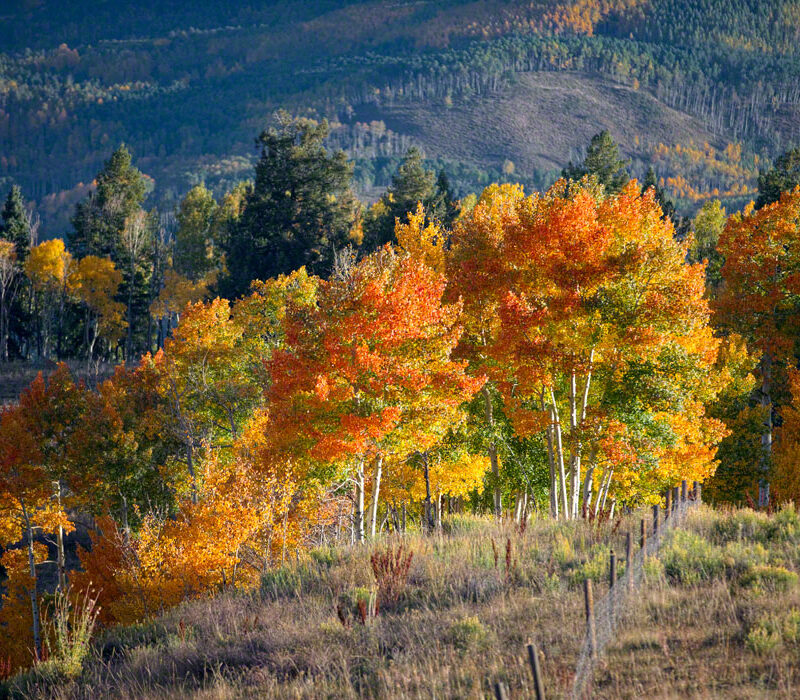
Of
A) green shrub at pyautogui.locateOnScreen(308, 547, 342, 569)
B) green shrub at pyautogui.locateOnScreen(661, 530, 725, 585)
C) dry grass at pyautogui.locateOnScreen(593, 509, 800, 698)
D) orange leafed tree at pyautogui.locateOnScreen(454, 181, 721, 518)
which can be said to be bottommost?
green shrub at pyautogui.locateOnScreen(308, 547, 342, 569)

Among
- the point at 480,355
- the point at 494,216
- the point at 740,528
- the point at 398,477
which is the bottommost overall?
the point at 398,477

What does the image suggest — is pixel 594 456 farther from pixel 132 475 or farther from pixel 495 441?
pixel 132 475

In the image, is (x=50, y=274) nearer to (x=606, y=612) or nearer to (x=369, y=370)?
(x=369, y=370)

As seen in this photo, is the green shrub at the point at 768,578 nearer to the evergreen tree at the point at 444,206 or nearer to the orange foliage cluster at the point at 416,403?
the orange foliage cluster at the point at 416,403

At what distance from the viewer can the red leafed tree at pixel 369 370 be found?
2078 centimetres

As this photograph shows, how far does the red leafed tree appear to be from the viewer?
20781 millimetres

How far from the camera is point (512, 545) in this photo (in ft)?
43.6

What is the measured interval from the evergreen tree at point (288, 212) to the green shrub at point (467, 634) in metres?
49.4

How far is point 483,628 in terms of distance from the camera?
377 inches

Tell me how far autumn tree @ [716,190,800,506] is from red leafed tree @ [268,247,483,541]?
16.1 m

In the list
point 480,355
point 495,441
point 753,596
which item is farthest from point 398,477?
point 753,596

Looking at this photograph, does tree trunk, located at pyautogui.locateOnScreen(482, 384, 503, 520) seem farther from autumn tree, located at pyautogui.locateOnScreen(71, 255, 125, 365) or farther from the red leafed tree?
autumn tree, located at pyautogui.locateOnScreen(71, 255, 125, 365)

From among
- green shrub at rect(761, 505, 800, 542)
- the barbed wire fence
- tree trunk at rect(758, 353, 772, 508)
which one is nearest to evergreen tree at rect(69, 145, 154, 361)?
tree trunk at rect(758, 353, 772, 508)

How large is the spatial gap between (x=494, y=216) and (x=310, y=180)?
36.6 meters
